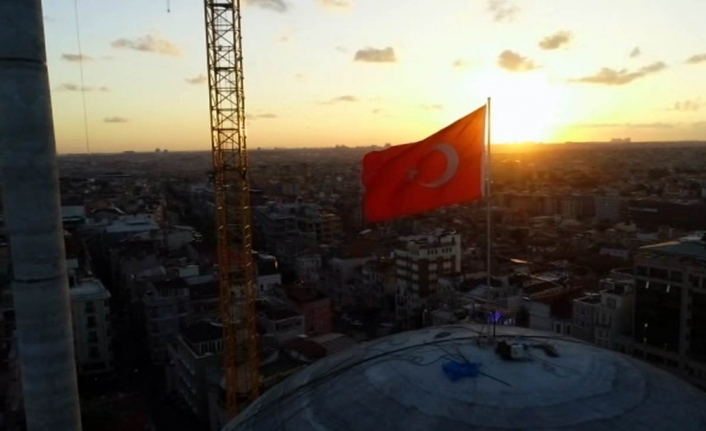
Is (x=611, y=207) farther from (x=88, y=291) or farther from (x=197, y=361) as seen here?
(x=197, y=361)

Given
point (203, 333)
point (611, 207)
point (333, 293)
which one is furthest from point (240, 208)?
point (611, 207)

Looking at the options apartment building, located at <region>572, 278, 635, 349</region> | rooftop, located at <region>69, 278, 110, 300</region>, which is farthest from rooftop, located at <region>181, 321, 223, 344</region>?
apartment building, located at <region>572, 278, 635, 349</region>

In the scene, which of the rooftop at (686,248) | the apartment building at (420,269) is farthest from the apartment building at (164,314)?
→ the rooftop at (686,248)

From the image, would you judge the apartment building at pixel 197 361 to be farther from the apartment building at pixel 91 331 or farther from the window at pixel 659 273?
the window at pixel 659 273

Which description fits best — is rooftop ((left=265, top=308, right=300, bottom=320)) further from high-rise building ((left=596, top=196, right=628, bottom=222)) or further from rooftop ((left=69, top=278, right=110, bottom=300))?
high-rise building ((left=596, top=196, right=628, bottom=222))

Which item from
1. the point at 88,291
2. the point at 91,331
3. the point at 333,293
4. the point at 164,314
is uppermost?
the point at 88,291

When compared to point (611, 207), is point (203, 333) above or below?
above
